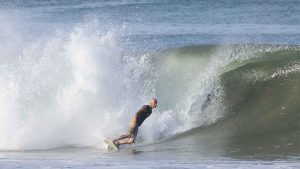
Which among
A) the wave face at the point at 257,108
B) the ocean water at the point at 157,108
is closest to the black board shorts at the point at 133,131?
the ocean water at the point at 157,108

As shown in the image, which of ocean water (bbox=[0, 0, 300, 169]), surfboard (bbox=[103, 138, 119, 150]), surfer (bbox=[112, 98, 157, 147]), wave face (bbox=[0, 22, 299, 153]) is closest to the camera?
ocean water (bbox=[0, 0, 300, 169])

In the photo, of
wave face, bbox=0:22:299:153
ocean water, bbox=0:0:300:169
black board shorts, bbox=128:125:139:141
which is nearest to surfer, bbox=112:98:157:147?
black board shorts, bbox=128:125:139:141

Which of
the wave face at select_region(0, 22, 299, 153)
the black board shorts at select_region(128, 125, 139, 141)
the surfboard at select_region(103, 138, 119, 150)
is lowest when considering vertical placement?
the surfboard at select_region(103, 138, 119, 150)

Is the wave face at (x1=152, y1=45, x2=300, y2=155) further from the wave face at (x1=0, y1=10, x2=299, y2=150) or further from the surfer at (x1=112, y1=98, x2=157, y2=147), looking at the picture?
the surfer at (x1=112, y1=98, x2=157, y2=147)

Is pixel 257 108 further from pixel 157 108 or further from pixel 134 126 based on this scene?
pixel 134 126

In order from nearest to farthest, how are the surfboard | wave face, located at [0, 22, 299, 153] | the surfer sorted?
1. the surfboard
2. the surfer
3. wave face, located at [0, 22, 299, 153]

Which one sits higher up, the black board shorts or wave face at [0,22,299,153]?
wave face at [0,22,299,153]

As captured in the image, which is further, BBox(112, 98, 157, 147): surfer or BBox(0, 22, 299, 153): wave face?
BBox(0, 22, 299, 153): wave face

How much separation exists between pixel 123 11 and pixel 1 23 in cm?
1834

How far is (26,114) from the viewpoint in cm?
1803

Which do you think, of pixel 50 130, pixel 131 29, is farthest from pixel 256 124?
pixel 131 29

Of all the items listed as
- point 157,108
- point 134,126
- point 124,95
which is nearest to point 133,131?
point 134,126

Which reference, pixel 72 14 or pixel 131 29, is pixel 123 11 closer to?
pixel 72 14

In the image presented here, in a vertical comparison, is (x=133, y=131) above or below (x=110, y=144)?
Answer: above
